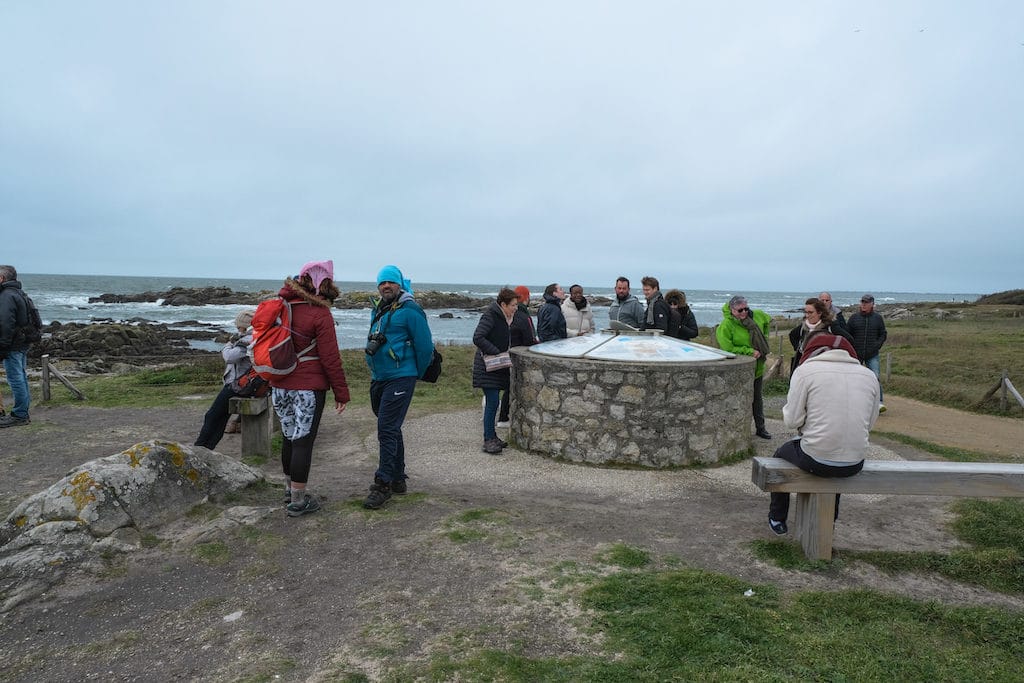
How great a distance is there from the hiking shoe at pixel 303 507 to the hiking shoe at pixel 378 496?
0.38 meters

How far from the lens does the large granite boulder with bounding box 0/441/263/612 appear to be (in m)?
3.70

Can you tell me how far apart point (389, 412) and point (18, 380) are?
6.12 m

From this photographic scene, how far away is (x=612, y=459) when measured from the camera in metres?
6.41

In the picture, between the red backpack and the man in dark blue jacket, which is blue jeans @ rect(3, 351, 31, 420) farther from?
the red backpack

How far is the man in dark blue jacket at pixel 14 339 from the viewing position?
7.63m

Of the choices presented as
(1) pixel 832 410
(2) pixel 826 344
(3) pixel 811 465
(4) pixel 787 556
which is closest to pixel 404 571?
(4) pixel 787 556

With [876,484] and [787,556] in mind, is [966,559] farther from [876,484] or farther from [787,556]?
[787,556]

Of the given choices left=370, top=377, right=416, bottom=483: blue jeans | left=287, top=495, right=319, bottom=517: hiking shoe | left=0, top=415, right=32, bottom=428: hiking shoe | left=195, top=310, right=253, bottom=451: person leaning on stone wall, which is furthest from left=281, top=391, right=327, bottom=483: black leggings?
left=0, top=415, right=32, bottom=428: hiking shoe

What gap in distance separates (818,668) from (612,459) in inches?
142

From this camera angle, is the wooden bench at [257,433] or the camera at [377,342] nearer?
the camera at [377,342]

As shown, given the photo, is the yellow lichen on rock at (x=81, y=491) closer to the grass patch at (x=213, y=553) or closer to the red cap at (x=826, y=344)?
the grass patch at (x=213, y=553)

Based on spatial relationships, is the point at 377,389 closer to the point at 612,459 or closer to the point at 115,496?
the point at 115,496

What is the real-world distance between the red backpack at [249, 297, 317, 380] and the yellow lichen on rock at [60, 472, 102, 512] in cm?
126

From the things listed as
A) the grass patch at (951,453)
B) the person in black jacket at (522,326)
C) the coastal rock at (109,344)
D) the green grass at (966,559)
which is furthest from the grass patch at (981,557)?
the coastal rock at (109,344)
